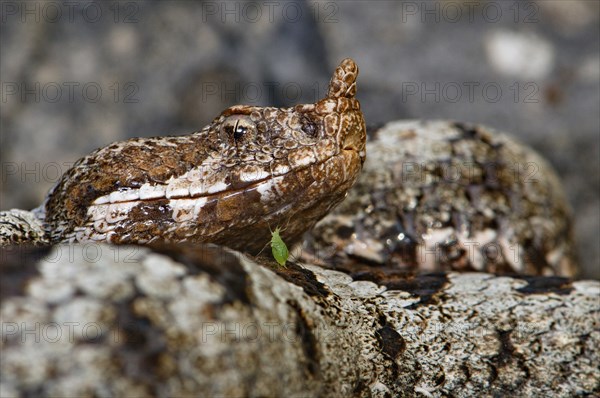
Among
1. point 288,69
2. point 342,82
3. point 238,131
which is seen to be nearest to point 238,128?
point 238,131

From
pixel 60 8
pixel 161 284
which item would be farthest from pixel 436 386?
pixel 60 8

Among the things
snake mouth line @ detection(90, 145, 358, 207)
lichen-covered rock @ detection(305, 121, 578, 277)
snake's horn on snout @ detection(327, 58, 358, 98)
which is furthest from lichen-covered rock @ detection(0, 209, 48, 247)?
lichen-covered rock @ detection(305, 121, 578, 277)

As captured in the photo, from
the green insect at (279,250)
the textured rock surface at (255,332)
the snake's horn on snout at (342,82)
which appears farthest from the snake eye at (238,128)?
the textured rock surface at (255,332)

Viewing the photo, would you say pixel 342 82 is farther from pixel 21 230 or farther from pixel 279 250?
pixel 21 230

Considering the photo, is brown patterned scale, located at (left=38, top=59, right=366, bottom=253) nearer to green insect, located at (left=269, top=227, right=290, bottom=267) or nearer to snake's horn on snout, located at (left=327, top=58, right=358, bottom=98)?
snake's horn on snout, located at (left=327, top=58, right=358, bottom=98)

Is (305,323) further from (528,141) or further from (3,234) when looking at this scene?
(528,141)
